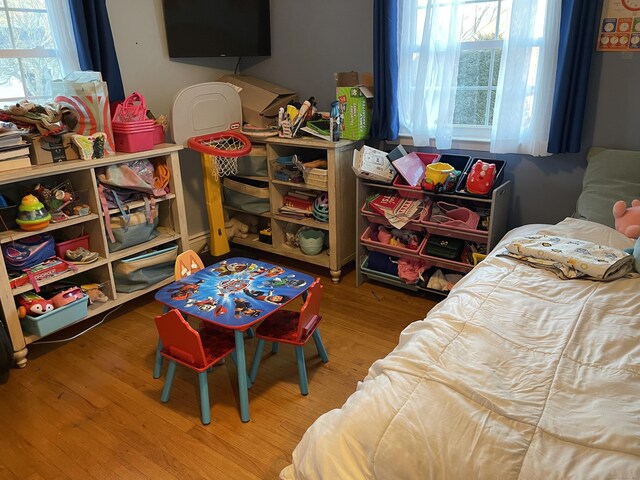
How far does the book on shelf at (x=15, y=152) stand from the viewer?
6.94 ft

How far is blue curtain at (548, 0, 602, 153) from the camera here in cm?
224

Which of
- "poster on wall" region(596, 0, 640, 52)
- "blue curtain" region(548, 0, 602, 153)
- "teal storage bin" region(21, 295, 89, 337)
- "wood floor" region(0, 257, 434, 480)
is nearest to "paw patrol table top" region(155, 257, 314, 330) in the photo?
"wood floor" region(0, 257, 434, 480)

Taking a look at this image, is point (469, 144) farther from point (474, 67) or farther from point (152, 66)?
point (152, 66)

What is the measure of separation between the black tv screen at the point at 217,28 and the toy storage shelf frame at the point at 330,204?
77 centimetres

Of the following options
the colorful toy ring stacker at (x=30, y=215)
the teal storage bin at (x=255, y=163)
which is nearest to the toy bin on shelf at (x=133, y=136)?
the colorful toy ring stacker at (x=30, y=215)

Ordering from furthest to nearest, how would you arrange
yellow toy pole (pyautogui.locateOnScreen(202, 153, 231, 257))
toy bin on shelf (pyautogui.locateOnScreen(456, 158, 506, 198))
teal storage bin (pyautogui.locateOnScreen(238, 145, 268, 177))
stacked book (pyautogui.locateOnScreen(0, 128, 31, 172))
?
teal storage bin (pyautogui.locateOnScreen(238, 145, 268, 177)) → yellow toy pole (pyautogui.locateOnScreen(202, 153, 231, 257)) → toy bin on shelf (pyautogui.locateOnScreen(456, 158, 506, 198)) → stacked book (pyautogui.locateOnScreen(0, 128, 31, 172))

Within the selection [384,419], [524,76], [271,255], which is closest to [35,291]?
[271,255]

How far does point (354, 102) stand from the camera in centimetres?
283

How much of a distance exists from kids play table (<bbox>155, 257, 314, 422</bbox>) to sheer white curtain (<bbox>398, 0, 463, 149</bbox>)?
1292mm

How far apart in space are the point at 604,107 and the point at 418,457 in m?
2.16

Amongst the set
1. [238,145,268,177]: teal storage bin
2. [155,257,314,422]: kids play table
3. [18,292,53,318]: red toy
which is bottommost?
[18,292,53,318]: red toy

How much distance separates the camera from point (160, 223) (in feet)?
9.73

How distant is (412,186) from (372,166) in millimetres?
252

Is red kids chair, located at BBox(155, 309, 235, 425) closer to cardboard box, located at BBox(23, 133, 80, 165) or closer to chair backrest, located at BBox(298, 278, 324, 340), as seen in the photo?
chair backrest, located at BBox(298, 278, 324, 340)
